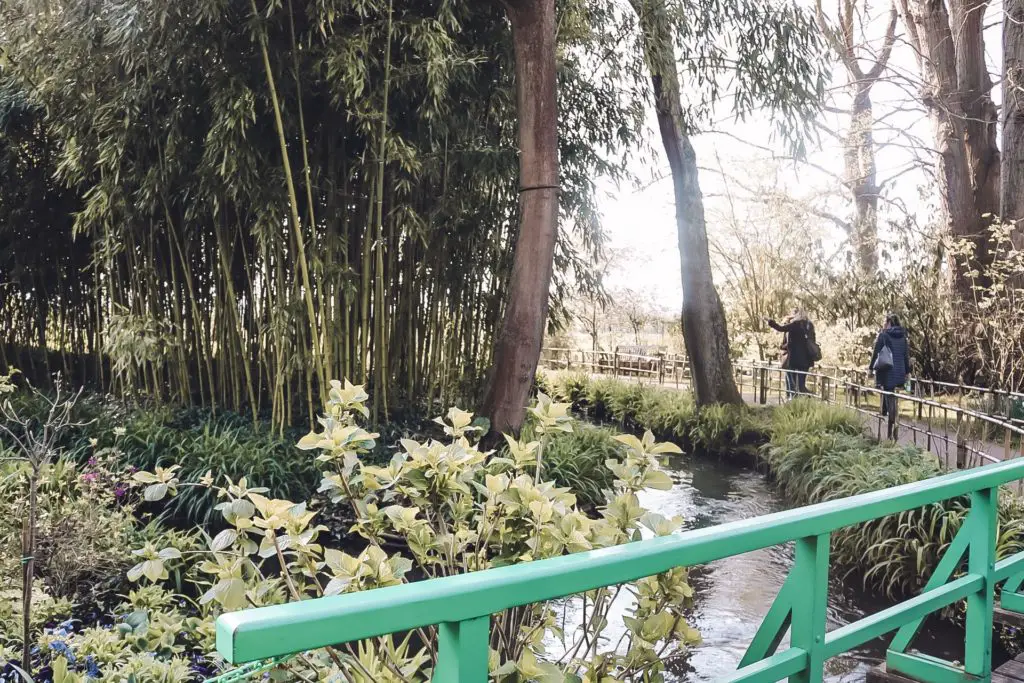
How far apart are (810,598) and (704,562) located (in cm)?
36

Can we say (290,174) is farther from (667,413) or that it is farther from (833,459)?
(667,413)

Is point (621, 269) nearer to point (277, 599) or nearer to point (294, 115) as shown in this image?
point (294, 115)

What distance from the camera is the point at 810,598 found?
1.33 m

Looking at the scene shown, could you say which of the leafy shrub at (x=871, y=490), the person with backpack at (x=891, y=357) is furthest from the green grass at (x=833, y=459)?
Answer: the person with backpack at (x=891, y=357)

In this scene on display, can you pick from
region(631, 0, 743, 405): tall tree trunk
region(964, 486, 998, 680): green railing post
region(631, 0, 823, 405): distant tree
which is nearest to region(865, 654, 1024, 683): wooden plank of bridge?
region(964, 486, 998, 680): green railing post

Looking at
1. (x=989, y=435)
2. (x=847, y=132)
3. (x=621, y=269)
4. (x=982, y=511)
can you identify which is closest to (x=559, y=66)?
(x=989, y=435)

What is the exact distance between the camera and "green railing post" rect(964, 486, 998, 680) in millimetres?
1887

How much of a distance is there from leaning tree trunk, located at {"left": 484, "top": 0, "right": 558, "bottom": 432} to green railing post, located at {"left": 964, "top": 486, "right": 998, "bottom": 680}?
12.8ft

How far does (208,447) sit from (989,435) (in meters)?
5.25

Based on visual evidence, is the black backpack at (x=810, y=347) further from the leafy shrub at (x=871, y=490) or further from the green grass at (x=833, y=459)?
the leafy shrub at (x=871, y=490)

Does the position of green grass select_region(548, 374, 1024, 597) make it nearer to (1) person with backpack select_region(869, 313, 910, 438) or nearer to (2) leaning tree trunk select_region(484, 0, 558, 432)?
(1) person with backpack select_region(869, 313, 910, 438)

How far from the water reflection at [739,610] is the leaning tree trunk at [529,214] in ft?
4.40

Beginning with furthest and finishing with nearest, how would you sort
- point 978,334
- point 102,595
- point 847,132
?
point 847,132, point 978,334, point 102,595

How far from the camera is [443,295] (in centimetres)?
605
